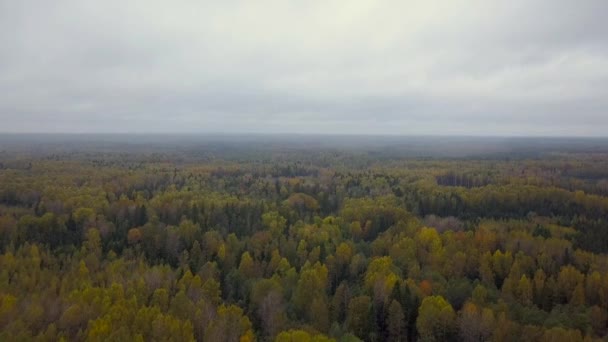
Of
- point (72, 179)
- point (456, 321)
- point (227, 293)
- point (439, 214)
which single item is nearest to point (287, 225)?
point (227, 293)

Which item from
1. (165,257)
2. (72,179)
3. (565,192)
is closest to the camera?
(165,257)

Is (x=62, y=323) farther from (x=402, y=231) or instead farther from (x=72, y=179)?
(x=72, y=179)

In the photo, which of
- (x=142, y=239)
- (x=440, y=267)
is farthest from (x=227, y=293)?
(x=440, y=267)

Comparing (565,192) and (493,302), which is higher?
(565,192)

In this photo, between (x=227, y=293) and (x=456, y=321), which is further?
(x=227, y=293)

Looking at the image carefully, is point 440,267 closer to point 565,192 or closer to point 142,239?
point 142,239

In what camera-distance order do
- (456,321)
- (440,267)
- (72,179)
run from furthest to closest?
(72,179) < (440,267) < (456,321)
